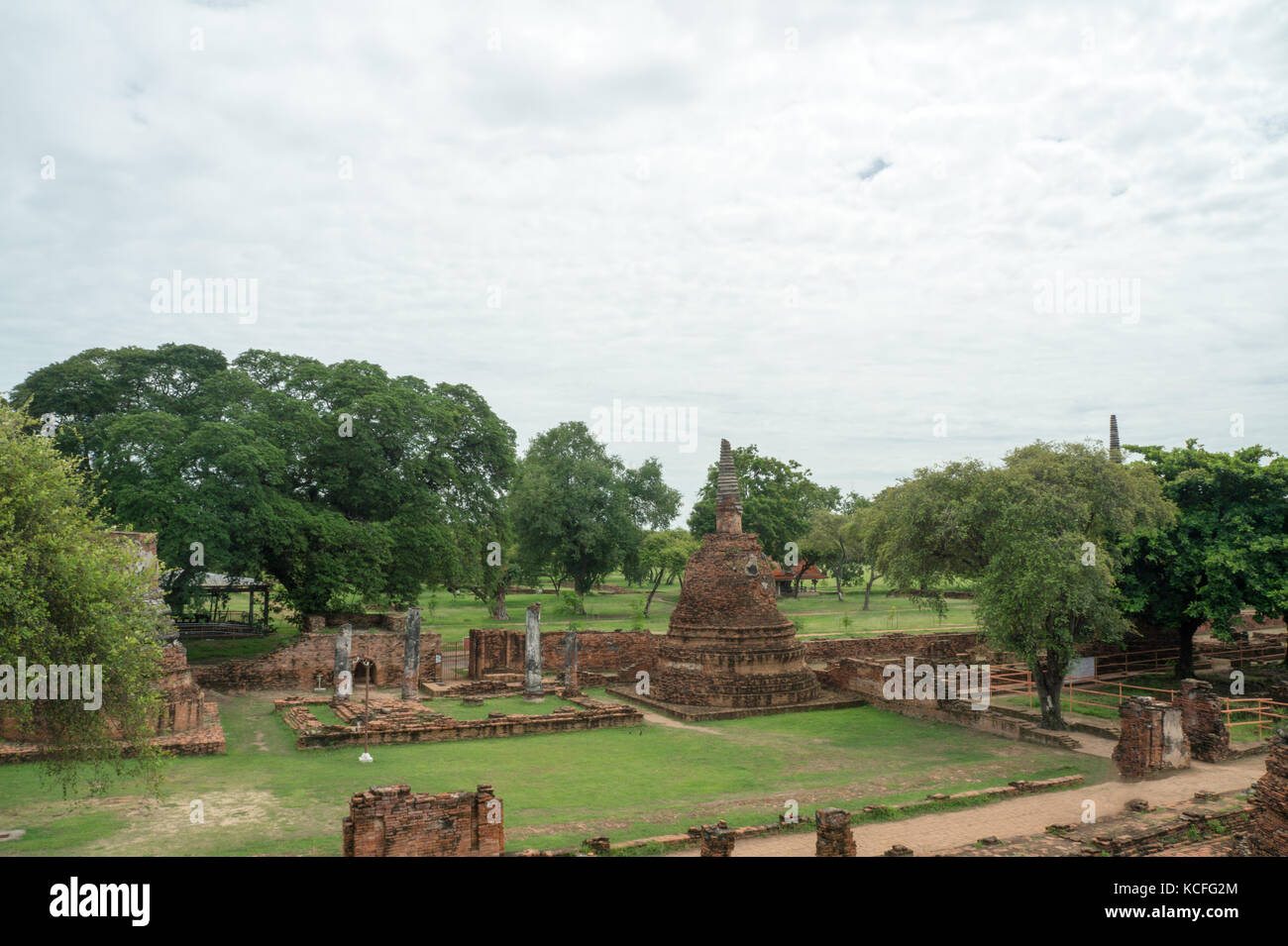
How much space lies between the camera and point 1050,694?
2123 cm

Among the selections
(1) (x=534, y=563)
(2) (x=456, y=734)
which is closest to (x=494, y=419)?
(1) (x=534, y=563)

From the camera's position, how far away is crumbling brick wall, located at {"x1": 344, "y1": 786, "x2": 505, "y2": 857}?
1146 centimetres

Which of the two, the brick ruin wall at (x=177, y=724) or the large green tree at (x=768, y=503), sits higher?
the large green tree at (x=768, y=503)

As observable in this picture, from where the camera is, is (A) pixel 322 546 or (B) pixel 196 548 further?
(A) pixel 322 546

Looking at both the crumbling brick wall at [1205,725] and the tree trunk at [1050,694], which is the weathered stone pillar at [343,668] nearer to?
the tree trunk at [1050,694]

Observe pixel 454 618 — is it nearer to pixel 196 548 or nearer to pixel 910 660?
pixel 196 548

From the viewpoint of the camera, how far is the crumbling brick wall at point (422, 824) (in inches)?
451

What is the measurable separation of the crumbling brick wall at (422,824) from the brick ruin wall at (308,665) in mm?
17912

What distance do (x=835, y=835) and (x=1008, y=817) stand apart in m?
5.17

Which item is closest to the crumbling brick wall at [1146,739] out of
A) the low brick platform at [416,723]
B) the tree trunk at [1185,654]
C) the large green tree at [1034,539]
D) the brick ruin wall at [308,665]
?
the large green tree at [1034,539]

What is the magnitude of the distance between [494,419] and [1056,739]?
2672 centimetres
